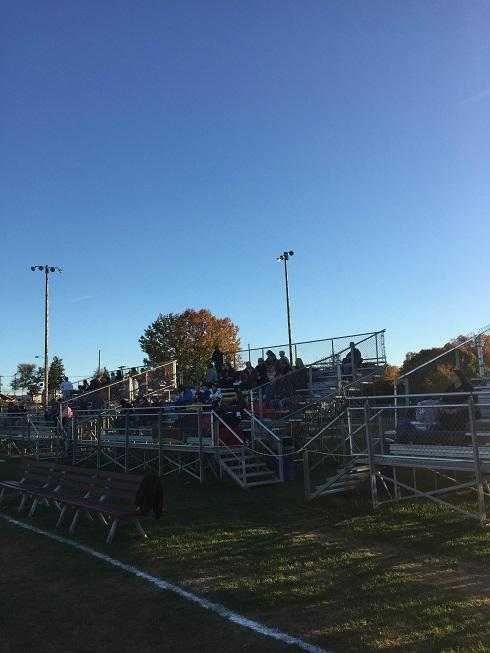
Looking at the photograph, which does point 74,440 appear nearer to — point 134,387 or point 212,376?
point 212,376

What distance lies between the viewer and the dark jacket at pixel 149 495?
313 inches

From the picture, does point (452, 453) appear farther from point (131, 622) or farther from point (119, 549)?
point (131, 622)

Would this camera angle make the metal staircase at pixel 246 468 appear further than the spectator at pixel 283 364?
No

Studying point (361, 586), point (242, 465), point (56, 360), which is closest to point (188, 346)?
point (56, 360)

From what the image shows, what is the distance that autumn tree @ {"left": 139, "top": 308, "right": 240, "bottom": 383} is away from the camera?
5609 cm

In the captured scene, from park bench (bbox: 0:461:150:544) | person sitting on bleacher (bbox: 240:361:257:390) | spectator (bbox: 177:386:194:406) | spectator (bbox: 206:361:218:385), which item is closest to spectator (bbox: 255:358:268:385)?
person sitting on bleacher (bbox: 240:361:257:390)

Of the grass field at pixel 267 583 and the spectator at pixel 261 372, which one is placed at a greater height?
the spectator at pixel 261 372

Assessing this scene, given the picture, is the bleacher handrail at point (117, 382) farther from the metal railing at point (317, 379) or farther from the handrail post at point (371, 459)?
the handrail post at point (371, 459)

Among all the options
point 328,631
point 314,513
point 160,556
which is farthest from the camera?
point 314,513

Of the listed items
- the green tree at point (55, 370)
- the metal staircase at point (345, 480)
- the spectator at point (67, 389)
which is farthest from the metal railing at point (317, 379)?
the green tree at point (55, 370)

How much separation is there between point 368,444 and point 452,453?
137 centimetres

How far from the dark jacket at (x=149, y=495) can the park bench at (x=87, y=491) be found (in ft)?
0.38

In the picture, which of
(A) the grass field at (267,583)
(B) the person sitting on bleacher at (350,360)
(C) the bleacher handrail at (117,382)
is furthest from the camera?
(C) the bleacher handrail at (117,382)

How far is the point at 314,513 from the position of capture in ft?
30.8
